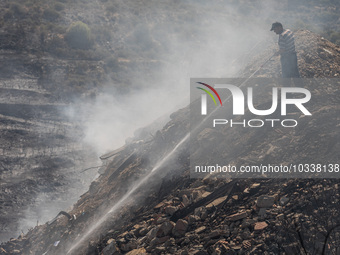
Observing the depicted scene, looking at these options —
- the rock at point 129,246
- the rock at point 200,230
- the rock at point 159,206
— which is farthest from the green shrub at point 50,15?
the rock at point 200,230

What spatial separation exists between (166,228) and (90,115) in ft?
39.9

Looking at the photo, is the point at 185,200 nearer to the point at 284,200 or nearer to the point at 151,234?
the point at 151,234

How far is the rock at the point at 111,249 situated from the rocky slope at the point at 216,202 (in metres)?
0.02

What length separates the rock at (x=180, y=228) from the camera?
250 inches

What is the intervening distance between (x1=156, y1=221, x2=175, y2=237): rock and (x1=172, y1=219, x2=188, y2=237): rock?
0.09 meters

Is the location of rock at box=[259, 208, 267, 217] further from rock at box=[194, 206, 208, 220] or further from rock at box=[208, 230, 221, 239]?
rock at box=[194, 206, 208, 220]

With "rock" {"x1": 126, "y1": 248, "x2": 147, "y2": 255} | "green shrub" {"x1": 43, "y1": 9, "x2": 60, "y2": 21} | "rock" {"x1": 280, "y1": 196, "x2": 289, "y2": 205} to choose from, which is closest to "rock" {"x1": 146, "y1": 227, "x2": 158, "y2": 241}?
"rock" {"x1": 126, "y1": 248, "x2": 147, "y2": 255}

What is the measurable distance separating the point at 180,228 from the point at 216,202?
0.95m

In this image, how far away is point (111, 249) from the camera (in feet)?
22.1

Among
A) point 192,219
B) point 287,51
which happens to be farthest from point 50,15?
point 192,219

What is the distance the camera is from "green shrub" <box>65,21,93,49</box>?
2276cm

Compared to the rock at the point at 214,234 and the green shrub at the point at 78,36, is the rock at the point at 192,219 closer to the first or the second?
the rock at the point at 214,234

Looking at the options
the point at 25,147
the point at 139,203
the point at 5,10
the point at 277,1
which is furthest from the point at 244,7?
the point at 139,203

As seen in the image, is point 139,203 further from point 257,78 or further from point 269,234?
point 257,78
